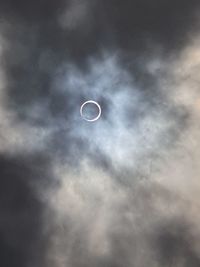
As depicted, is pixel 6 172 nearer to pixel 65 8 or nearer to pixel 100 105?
pixel 100 105

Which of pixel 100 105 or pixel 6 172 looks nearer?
pixel 100 105

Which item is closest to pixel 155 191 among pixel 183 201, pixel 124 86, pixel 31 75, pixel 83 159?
pixel 183 201

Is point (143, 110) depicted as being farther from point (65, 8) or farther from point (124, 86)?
point (65, 8)

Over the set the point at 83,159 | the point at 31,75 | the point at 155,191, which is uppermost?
the point at 31,75

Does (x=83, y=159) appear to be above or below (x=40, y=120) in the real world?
below

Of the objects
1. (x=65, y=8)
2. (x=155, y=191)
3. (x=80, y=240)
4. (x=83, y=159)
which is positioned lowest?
(x=80, y=240)

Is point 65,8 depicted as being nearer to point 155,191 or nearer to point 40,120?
point 40,120

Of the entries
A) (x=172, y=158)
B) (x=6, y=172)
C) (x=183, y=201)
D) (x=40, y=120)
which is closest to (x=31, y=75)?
(x=40, y=120)

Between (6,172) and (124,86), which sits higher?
(124,86)

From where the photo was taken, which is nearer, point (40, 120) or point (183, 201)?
point (183, 201)
